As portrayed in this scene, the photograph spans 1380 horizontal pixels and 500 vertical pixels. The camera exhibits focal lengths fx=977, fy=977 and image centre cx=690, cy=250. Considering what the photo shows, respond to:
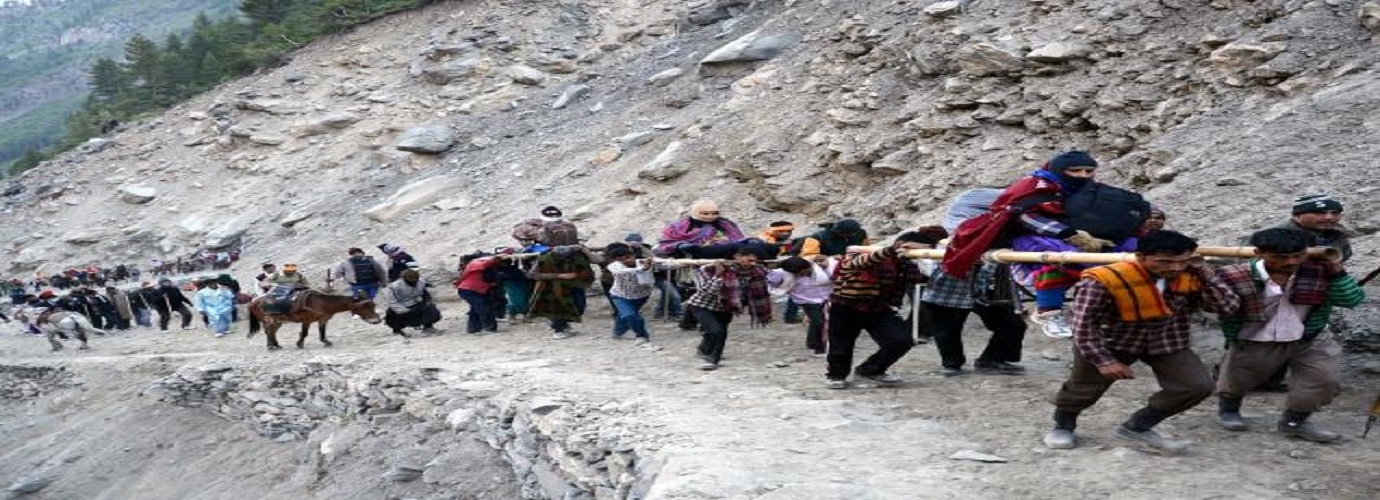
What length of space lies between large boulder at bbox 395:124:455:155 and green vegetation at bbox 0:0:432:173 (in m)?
7.82

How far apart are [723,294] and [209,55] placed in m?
38.0

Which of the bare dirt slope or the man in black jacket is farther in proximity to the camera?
the man in black jacket

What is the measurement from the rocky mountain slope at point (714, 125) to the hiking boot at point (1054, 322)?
2408 millimetres

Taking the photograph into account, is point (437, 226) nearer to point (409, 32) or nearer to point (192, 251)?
point (192, 251)

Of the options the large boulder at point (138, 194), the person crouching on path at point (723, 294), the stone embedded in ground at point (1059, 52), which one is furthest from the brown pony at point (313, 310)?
the large boulder at point (138, 194)

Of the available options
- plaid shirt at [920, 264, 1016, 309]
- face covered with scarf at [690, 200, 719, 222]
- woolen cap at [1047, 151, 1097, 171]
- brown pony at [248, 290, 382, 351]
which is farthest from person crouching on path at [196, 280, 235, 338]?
woolen cap at [1047, 151, 1097, 171]

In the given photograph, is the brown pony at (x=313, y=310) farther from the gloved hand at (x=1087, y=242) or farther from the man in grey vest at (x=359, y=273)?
the gloved hand at (x=1087, y=242)

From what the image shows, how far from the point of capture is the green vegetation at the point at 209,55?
3083 centimetres

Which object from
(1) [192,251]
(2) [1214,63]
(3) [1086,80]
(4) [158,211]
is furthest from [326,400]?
(4) [158,211]

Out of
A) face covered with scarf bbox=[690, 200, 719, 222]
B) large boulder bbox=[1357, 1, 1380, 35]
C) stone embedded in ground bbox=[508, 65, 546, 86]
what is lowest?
face covered with scarf bbox=[690, 200, 719, 222]

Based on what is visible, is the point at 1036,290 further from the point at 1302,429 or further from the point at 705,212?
the point at 705,212

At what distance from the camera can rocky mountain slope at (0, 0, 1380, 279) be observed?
32.3 ft

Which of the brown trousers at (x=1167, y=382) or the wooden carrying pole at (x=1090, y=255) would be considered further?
the wooden carrying pole at (x=1090, y=255)

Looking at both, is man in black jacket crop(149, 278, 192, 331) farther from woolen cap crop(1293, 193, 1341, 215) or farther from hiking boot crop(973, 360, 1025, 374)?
woolen cap crop(1293, 193, 1341, 215)
